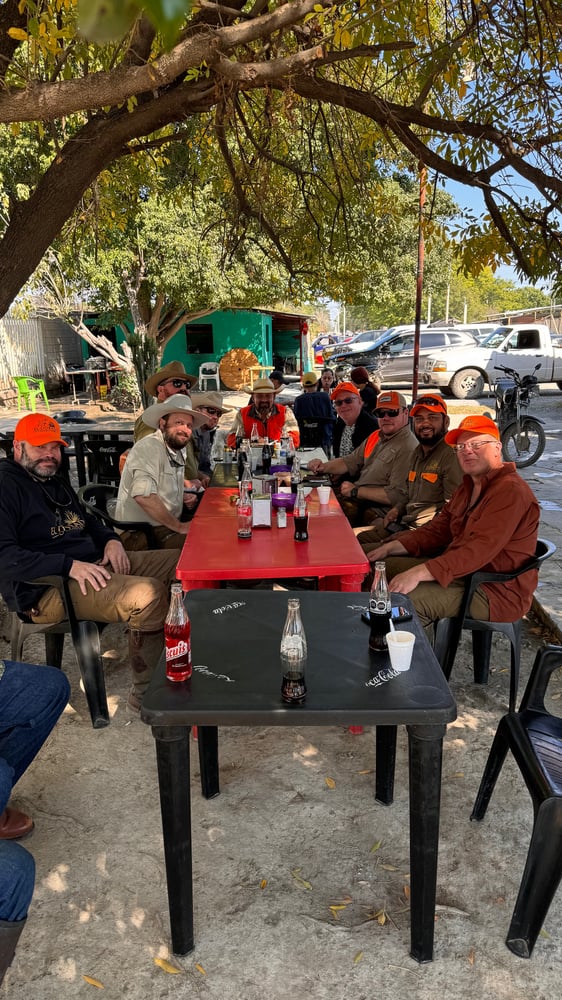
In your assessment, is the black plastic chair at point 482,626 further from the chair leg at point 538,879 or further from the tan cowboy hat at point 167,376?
the tan cowboy hat at point 167,376

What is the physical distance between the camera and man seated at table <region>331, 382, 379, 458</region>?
6.76 metres

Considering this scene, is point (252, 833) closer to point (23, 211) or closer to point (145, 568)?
point (145, 568)

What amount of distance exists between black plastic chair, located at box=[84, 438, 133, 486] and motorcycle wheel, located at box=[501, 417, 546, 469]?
5.70 metres

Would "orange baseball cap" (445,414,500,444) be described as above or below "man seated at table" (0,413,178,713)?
above

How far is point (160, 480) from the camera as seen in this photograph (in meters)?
4.78

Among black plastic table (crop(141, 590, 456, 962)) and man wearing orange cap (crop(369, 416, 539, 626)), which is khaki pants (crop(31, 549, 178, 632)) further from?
man wearing orange cap (crop(369, 416, 539, 626))

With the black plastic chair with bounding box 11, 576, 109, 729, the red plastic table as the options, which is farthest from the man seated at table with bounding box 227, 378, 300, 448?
the black plastic chair with bounding box 11, 576, 109, 729

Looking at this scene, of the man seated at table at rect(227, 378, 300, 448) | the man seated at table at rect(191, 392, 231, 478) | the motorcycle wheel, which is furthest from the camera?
the motorcycle wheel

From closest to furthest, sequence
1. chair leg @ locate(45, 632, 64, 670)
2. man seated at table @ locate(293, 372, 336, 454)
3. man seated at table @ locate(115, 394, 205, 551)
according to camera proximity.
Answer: chair leg @ locate(45, 632, 64, 670), man seated at table @ locate(115, 394, 205, 551), man seated at table @ locate(293, 372, 336, 454)

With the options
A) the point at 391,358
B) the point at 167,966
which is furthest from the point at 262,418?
the point at 391,358

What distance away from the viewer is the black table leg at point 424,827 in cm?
212

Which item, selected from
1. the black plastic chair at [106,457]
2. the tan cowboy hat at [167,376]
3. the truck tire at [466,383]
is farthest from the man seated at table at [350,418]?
the truck tire at [466,383]

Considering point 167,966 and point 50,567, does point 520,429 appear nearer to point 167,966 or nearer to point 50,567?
point 50,567

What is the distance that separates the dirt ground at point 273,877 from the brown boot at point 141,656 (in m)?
0.17
